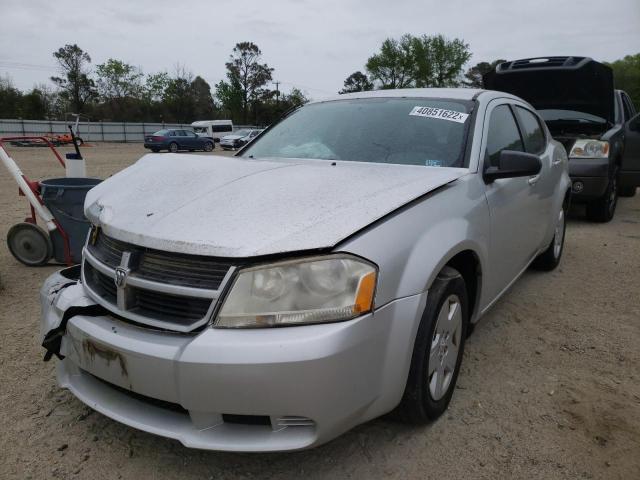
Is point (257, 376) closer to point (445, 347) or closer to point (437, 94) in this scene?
point (445, 347)

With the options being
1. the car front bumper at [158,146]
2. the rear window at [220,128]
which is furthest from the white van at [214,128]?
the car front bumper at [158,146]

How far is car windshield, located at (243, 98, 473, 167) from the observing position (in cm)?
273

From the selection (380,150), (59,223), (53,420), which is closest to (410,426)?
(380,150)

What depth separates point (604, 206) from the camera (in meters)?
6.74

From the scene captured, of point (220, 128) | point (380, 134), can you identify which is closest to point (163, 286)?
point (380, 134)

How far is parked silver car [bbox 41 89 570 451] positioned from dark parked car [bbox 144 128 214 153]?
28.9 metres

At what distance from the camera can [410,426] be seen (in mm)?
2227

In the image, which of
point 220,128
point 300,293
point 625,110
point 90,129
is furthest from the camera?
point 220,128

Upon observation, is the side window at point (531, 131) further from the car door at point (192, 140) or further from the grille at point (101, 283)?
the car door at point (192, 140)

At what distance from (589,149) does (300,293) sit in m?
6.12

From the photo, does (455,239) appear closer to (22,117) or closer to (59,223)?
(59,223)

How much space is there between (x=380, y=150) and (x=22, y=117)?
55.5 metres

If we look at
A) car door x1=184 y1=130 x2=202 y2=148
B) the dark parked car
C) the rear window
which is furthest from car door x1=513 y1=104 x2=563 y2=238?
the rear window

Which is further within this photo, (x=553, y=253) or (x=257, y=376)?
(x=553, y=253)
